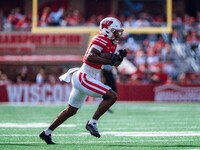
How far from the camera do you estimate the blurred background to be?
53.4ft

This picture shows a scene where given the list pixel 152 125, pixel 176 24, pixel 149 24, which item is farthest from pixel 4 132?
pixel 176 24

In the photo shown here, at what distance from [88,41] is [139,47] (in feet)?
6.69

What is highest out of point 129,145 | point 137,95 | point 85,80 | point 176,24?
point 85,80

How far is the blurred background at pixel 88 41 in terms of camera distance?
16281 mm

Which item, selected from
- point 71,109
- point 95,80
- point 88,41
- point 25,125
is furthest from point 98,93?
point 88,41

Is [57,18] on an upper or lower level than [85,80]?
lower

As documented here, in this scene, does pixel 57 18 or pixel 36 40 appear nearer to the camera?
pixel 57 18

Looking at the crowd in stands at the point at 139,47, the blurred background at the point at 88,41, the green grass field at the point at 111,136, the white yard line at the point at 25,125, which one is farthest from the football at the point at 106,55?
the crowd in stands at the point at 139,47

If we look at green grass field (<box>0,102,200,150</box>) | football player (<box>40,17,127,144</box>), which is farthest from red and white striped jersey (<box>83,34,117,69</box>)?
green grass field (<box>0,102,200,150</box>)

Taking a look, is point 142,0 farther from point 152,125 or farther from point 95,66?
point 95,66

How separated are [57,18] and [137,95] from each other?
12.6 ft

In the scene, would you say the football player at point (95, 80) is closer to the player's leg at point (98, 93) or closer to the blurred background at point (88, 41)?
the player's leg at point (98, 93)

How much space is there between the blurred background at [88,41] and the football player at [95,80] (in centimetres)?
997

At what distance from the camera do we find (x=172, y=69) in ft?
59.0
